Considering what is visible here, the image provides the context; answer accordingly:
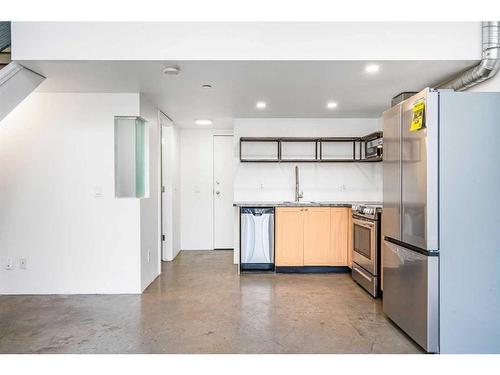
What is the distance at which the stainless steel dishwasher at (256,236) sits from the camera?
14.7 feet

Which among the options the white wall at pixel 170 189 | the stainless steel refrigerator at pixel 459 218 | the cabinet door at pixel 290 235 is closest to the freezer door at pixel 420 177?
the stainless steel refrigerator at pixel 459 218

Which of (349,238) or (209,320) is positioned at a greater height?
(349,238)

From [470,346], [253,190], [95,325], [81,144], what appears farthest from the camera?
[253,190]

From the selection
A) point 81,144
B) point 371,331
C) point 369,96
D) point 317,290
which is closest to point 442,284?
point 371,331

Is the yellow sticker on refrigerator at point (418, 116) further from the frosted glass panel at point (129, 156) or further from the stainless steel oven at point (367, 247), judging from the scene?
the frosted glass panel at point (129, 156)

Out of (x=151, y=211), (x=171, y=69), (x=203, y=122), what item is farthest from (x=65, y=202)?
(x=203, y=122)

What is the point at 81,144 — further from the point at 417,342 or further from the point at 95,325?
the point at 417,342

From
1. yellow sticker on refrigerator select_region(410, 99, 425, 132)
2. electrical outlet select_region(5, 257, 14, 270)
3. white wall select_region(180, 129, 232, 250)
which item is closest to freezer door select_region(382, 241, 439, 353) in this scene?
yellow sticker on refrigerator select_region(410, 99, 425, 132)

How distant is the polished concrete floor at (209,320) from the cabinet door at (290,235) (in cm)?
47

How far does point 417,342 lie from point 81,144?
3.74m

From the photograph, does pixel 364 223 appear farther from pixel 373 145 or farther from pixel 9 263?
pixel 9 263

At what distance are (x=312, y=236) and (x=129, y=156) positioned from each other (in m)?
2.62

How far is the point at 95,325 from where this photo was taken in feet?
9.28

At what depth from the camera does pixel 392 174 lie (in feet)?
9.01
